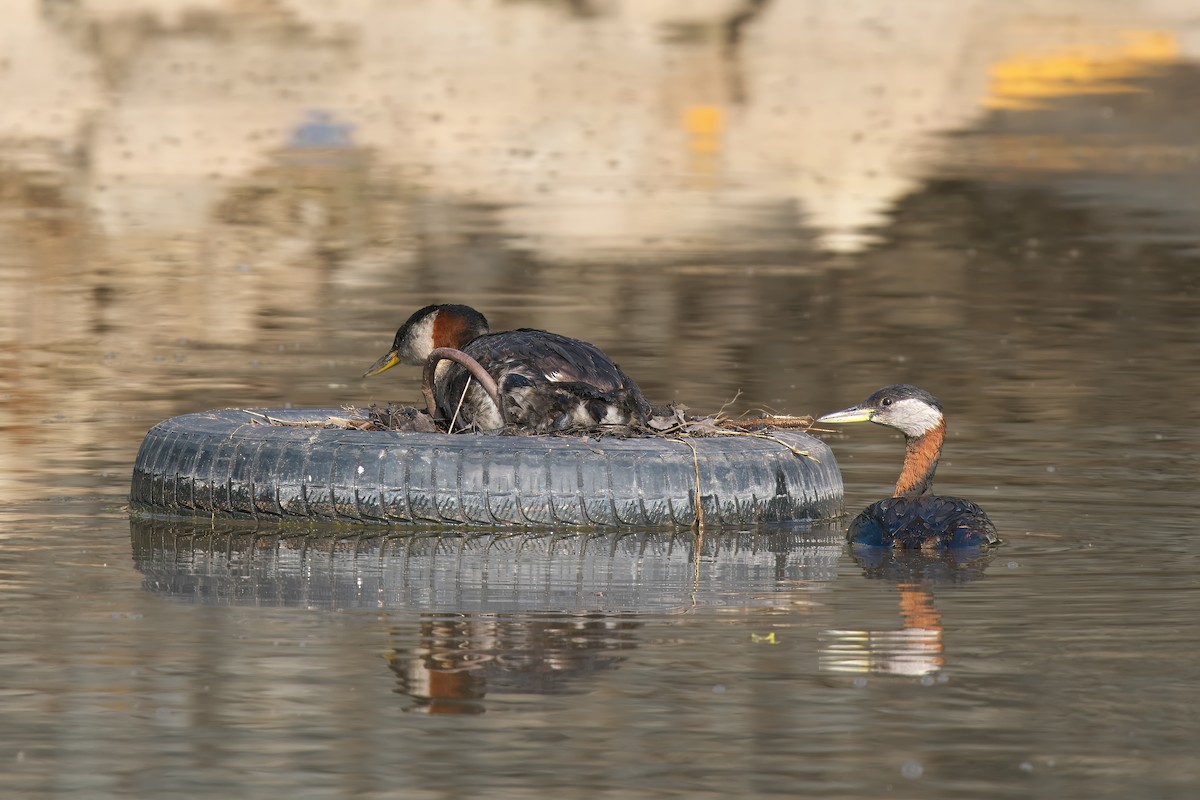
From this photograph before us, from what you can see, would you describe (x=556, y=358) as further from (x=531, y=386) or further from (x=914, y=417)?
(x=914, y=417)

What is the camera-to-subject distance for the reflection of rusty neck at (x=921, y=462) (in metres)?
12.0

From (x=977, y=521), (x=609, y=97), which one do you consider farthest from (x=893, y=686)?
(x=609, y=97)

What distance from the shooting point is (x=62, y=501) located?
39.0 ft

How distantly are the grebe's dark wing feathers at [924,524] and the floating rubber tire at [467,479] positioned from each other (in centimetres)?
74

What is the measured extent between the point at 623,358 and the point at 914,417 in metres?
6.48

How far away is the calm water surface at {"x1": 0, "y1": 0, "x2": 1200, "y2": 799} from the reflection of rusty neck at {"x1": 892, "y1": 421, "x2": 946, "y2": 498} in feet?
1.53

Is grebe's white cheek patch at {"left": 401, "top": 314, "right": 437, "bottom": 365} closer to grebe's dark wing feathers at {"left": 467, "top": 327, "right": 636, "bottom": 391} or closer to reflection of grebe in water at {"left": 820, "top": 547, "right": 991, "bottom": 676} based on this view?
grebe's dark wing feathers at {"left": 467, "top": 327, "right": 636, "bottom": 391}

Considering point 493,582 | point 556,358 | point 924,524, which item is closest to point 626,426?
point 556,358

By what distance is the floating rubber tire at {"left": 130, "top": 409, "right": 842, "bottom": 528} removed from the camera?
1132 cm

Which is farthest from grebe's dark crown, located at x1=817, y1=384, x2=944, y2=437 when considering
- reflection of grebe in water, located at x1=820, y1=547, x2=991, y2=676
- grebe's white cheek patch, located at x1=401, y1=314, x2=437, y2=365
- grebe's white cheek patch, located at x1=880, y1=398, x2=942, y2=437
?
grebe's white cheek patch, located at x1=401, y1=314, x2=437, y2=365

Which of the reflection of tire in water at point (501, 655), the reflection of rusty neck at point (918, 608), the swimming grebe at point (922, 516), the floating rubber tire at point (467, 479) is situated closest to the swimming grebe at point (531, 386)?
the floating rubber tire at point (467, 479)

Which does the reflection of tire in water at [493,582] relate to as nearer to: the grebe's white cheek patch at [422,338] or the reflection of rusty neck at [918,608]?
the reflection of rusty neck at [918,608]

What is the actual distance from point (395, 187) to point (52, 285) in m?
7.86

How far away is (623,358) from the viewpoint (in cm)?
1839
